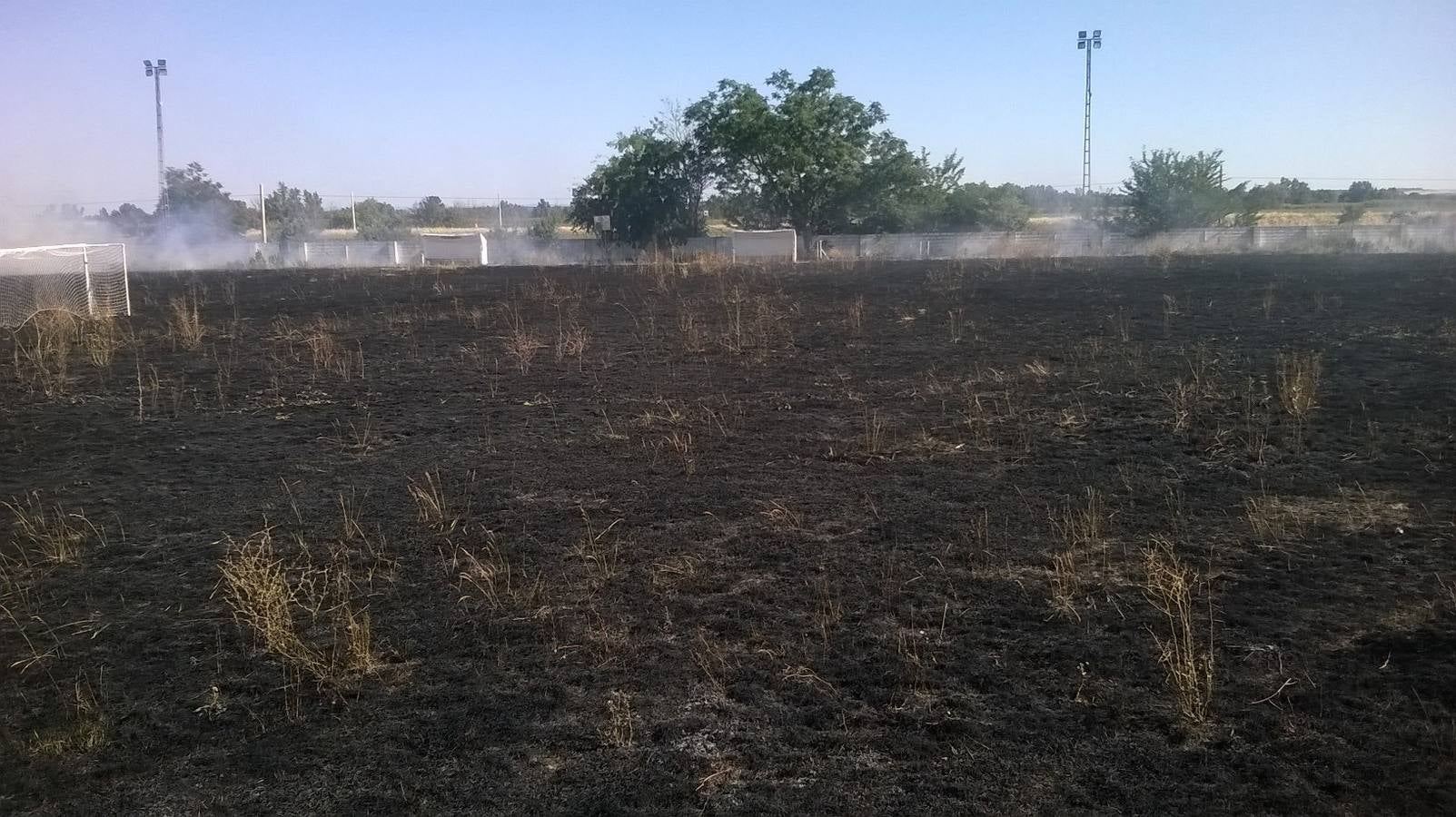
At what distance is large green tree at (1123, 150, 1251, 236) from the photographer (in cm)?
4591

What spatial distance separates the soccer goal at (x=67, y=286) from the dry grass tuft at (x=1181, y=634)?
18.2 m

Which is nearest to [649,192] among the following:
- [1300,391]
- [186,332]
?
[186,332]

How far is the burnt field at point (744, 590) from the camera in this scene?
137 inches

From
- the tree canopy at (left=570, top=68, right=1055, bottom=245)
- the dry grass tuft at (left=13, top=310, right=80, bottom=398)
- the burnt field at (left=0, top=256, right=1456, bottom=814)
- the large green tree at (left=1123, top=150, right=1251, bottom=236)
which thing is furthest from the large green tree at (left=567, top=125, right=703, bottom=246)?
the burnt field at (left=0, top=256, right=1456, bottom=814)

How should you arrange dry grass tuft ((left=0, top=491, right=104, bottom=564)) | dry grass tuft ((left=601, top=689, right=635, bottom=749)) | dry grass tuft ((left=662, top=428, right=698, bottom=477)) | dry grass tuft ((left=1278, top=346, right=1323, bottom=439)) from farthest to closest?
dry grass tuft ((left=1278, top=346, right=1323, bottom=439)) → dry grass tuft ((left=662, top=428, right=698, bottom=477)) → dry grass tuft ((left=0, top=491, right=104, bottom=564)) → dry grass tuft ((left=601, top=689, right=635, bottom=749))

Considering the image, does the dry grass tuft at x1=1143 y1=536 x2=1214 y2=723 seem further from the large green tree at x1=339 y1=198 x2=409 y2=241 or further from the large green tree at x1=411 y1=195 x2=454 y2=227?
the large green tree at x1=411 y1=195 x2=454 y2=227

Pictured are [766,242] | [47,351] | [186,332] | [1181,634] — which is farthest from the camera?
[766,242]

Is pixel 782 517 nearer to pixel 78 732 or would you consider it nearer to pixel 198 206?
pixel 78 732

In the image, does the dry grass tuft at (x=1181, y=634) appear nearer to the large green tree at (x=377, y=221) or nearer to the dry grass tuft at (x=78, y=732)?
the dry grass tuft at (x=78, y=732)

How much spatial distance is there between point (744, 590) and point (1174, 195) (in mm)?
46469

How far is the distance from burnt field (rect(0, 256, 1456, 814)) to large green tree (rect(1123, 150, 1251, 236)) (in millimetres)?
37541

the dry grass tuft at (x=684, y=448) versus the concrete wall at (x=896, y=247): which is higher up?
the concrete wall at (x=896, y=247)

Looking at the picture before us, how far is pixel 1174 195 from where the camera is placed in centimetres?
4584

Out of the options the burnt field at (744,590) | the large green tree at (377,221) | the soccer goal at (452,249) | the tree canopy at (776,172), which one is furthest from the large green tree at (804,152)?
the burnt field at (744,590)
